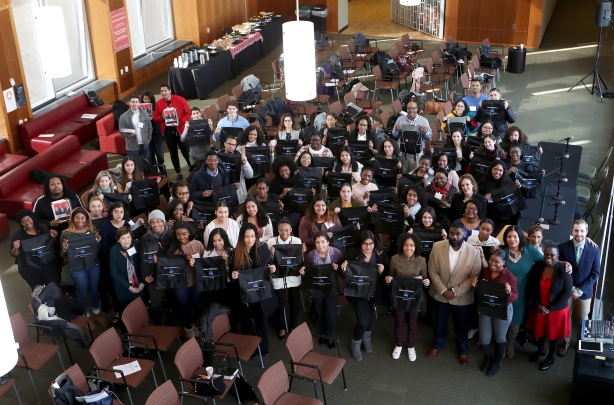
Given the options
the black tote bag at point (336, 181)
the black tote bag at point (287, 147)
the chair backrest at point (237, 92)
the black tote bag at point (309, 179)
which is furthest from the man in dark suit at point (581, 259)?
the chair backrest at point (237, 92)

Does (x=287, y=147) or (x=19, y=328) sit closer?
(x=19, y=328)

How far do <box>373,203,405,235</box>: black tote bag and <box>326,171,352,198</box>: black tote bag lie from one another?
2.81ft

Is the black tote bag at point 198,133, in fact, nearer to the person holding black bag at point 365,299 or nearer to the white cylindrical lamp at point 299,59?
the person holding black bag at point 365,299

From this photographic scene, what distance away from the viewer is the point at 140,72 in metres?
18.1

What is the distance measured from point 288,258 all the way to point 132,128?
218 inches

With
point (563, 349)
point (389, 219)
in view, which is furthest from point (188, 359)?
point (563, 349)

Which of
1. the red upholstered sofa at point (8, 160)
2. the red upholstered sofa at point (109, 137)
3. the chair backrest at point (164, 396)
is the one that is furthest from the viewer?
the red upholstered sofa at point (109, 137)

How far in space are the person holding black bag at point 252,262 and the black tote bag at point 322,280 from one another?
432 millimetres

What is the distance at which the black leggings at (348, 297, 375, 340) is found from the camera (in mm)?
7916

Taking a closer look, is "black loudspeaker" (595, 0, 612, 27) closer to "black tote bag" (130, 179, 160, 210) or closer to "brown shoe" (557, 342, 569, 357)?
"brown shoe" (557, 342, 569, 357)

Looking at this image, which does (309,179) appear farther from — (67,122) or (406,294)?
(67,122)

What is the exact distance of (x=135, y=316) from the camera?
7891 millimetres

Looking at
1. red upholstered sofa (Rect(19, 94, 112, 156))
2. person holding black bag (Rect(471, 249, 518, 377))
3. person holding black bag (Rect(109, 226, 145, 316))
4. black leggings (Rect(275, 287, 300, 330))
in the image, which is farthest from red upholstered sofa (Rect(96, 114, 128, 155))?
person holding black bag (Rect(471, 249, 518, 377))

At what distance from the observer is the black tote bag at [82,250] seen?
829 cm
